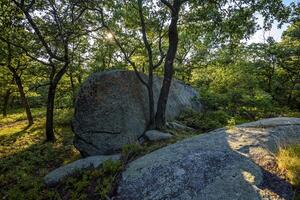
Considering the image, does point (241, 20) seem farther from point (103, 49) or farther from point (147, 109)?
point (103, 49)

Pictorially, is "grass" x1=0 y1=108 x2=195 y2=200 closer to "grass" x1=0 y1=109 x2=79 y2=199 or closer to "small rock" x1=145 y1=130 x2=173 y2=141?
"grass" x1=0 y1=109 x2=79 y2=199

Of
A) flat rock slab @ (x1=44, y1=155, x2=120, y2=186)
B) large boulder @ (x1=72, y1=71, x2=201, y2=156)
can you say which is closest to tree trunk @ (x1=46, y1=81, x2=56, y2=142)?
large boulder @ (x1=72, y1=71, x2=201, y2=156)

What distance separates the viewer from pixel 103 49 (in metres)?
19.1

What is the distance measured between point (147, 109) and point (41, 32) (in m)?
5.84

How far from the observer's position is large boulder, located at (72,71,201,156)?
30.4 ft

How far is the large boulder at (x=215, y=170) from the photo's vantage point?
4.72 metres

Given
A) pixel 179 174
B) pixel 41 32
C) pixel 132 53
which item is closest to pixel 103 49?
pixel 132 53

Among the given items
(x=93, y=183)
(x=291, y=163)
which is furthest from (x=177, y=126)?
(x=291, y=163)

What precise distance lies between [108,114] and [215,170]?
4.93 meters

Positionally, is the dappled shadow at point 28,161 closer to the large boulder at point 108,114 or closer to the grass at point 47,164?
the grass at point 47,164

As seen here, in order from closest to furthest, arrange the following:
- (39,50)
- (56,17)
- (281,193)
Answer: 1. (281,193)
2. (56,17)
3. (39,50)

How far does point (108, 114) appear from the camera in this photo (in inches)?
370

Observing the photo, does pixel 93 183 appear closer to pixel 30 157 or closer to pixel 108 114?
pixel 108 114

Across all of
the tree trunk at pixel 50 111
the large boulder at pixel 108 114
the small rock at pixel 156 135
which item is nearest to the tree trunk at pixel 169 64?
the large boulder at pixel 108 114
